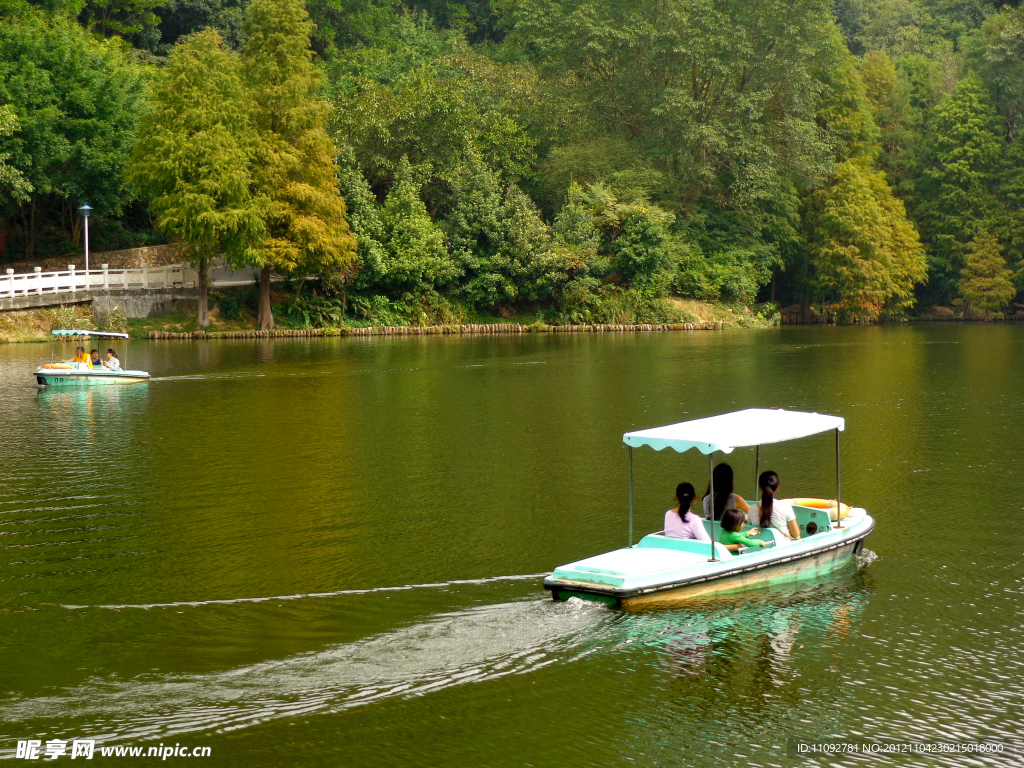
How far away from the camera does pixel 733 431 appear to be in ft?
45.2

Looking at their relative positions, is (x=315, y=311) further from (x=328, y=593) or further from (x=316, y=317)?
(x=328, y=593)

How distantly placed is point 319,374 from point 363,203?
22131 mm

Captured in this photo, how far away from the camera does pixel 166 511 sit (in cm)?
1731

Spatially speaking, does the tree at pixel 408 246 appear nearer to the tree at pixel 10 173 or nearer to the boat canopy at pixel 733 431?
the tree at pixel 10 173

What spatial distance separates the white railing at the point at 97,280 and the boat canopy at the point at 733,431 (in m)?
42.3

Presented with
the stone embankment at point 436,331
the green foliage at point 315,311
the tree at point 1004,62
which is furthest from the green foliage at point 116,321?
the tree at point 1004,62

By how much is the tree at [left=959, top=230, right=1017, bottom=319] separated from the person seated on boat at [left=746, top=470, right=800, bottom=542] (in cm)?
6545

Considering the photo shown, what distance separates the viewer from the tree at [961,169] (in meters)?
73.5

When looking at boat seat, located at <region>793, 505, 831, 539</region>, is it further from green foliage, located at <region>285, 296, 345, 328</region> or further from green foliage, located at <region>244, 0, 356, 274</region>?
green foliage, located at <region>285, 296, 345, 328</region>

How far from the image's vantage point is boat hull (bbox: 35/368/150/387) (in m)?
32.8

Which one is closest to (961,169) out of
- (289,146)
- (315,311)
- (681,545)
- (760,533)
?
(315,311)

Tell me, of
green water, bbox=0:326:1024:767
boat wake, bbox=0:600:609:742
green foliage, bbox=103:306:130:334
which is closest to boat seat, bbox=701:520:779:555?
green water, bbox=0:326:1024:767

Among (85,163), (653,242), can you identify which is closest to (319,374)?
(85,163)

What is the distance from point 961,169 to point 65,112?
56.2 meters
